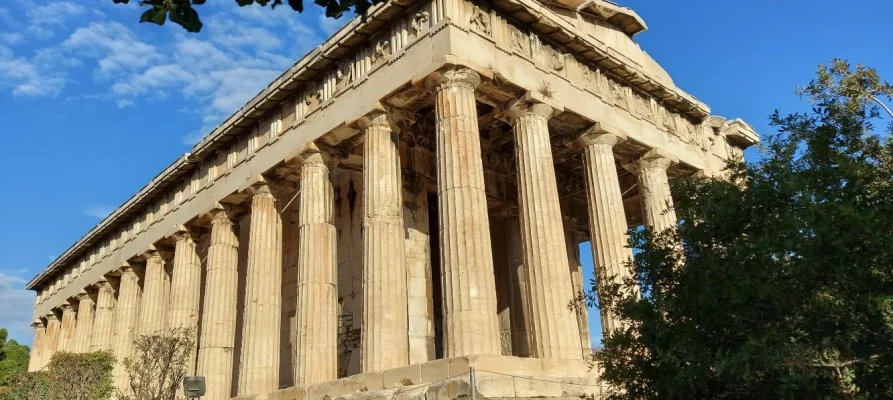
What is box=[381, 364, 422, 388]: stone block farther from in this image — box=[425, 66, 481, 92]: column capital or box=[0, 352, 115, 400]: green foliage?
box=[0, 352, 115, 400]: green foliage

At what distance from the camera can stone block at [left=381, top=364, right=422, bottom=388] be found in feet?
48.4

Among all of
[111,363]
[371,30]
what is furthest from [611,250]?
[111,363]

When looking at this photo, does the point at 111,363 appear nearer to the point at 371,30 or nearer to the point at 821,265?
the point at 371,30

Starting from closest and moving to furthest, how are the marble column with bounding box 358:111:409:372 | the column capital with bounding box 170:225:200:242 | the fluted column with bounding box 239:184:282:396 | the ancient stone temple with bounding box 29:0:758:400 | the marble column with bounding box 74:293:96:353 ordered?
the ancient stone temple with bounding box 29:0:758:400 → the marble column with bounding box 358:111:409:372 → the fluted column with bounding box 239:184:282:396 → the column capital with bounding box 170:225:200:242 → the marble column with bounding box 74:293:96:353

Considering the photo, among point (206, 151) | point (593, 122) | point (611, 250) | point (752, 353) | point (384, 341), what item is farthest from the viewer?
point (206, 151)

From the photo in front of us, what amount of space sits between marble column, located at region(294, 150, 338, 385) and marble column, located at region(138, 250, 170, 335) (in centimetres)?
1153

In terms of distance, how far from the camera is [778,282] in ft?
24.4

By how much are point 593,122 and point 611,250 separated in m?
3.86

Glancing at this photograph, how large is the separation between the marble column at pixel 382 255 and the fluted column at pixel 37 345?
33.7 metres

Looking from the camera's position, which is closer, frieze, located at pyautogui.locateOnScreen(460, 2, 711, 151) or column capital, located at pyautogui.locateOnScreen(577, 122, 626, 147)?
frieze, located at pyautogui.locateOnScreen(460, 2, 711, 151)

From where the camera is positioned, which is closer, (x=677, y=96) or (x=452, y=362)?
(x=452, y=362)

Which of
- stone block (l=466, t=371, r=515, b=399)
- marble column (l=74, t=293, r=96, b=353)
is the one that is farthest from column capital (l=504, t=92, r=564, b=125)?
marble column (l=74, t=293, r=96, b=353)

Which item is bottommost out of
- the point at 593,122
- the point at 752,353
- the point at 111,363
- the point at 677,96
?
the point at 752,353

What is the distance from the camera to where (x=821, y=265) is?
23.4ft
